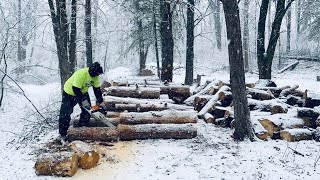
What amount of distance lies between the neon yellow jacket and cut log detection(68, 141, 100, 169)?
1.83 m

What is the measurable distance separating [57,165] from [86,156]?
586mm

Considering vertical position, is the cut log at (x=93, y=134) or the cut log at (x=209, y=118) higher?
the cut log at (x=209, y=118)

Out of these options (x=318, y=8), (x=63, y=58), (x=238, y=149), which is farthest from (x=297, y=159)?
(x=318, y=8)

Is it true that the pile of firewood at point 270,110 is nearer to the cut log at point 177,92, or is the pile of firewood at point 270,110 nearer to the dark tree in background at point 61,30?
the cut log at point 177,92

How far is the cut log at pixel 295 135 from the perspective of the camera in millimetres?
8438

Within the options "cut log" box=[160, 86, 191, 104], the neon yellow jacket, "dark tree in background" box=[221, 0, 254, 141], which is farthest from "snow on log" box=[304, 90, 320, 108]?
the neon yellow jacket

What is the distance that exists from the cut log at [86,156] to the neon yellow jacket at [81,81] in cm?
183

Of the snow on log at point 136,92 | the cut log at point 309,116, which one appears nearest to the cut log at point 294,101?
the cut log at point 309,116

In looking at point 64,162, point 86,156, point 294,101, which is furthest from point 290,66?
point 64,162

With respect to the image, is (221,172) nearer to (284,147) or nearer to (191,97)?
(284,147)

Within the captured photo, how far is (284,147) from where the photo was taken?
7961mm

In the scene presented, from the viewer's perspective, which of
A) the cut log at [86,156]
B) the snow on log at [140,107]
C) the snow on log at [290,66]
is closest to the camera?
the cut log at [86,156]

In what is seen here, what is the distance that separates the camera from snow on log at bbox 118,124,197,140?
28.6 feet

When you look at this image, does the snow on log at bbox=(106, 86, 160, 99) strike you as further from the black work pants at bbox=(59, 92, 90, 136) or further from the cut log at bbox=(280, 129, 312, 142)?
the cut log at bbox=(280, 129, 312, 142)
